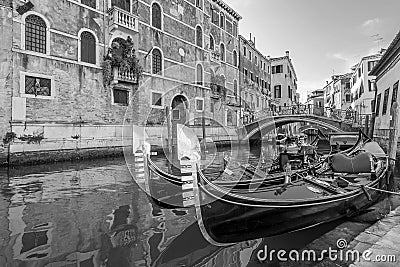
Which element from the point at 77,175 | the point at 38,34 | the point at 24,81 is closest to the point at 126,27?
the point at 38,34

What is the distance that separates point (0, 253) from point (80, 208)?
1.85 m

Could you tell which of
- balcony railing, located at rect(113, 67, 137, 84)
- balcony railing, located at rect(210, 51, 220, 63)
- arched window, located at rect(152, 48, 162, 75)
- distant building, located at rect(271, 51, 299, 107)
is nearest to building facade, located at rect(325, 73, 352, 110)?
distant building, located at rect(271, 51, 299, 107)

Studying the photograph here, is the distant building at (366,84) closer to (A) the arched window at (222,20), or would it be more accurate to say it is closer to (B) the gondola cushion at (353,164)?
(A) the arched window at (222,20)

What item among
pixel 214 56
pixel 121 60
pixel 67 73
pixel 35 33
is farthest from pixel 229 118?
pixel 35 33

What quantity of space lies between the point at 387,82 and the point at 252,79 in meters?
14.0

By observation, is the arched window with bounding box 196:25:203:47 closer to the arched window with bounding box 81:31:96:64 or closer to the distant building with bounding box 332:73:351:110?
the arched window with bounding box 81:31:96:64

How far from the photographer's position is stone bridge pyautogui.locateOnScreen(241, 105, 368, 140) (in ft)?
51.2

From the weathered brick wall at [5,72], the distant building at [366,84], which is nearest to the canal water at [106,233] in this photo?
the weathered brick wall at [5,72]

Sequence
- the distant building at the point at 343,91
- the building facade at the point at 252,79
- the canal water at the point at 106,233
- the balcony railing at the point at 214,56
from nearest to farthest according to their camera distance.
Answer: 1. the canal water at the point at 106,233
2. the balcony railing at the point at 214,56
3. the building facade at the point at 252,79
4. the distant building at the point at 343,91

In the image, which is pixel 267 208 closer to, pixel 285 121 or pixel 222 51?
pixel 285 121

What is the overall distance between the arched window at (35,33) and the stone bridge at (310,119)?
12677mm

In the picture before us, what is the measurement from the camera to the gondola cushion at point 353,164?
5.17 metres

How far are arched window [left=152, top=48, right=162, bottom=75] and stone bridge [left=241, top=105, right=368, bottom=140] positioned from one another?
7.25 meters

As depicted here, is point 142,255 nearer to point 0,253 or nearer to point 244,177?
point 0,253
